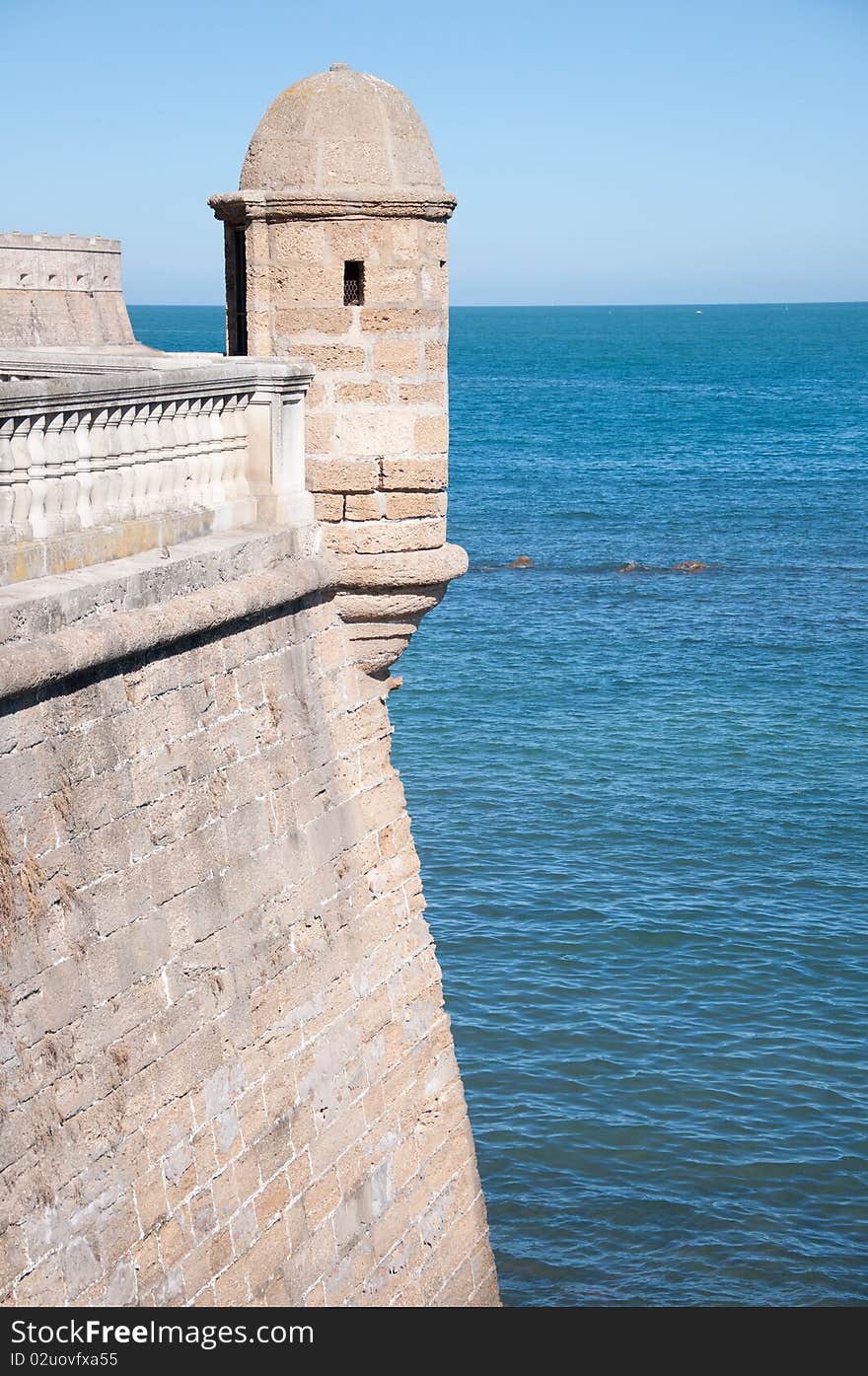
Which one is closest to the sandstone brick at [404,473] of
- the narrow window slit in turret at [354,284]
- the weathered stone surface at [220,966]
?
the weathered stone surface at [220,966]

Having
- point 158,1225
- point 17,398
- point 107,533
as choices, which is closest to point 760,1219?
point 158,1225

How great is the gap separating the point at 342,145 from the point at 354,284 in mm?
786

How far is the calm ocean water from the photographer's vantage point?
1448 cm

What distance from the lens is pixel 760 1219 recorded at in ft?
47.4

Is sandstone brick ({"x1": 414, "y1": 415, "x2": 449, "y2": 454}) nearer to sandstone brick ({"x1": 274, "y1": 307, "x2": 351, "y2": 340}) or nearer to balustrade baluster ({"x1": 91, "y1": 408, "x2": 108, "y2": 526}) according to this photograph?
sandstone brick ({"x1": 274, "y1": 307, "x2": 351, "y2": 340})

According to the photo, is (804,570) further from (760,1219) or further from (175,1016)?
(175,1016)

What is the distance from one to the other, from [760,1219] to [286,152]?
9393mm

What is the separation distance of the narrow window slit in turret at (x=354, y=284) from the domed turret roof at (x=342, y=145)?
1.38 feet

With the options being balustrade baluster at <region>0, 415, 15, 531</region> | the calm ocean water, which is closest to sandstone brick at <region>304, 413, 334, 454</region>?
balustrade baluster at <region>0, 415, 15, 531</region>

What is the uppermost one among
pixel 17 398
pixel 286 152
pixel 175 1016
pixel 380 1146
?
pixel 286 152

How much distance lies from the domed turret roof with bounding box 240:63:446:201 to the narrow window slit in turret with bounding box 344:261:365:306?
420 millimetres

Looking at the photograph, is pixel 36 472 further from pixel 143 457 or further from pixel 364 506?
pixel 364 506

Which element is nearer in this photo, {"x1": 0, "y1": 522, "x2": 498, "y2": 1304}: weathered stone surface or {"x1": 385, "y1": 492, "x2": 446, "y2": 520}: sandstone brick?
{"x1": 0, "y1": 522, "x2": 498, "y2": 1304}: weathered stone surface

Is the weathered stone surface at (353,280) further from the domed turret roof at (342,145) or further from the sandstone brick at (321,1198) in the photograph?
the sandstone brick at (321,1198)
